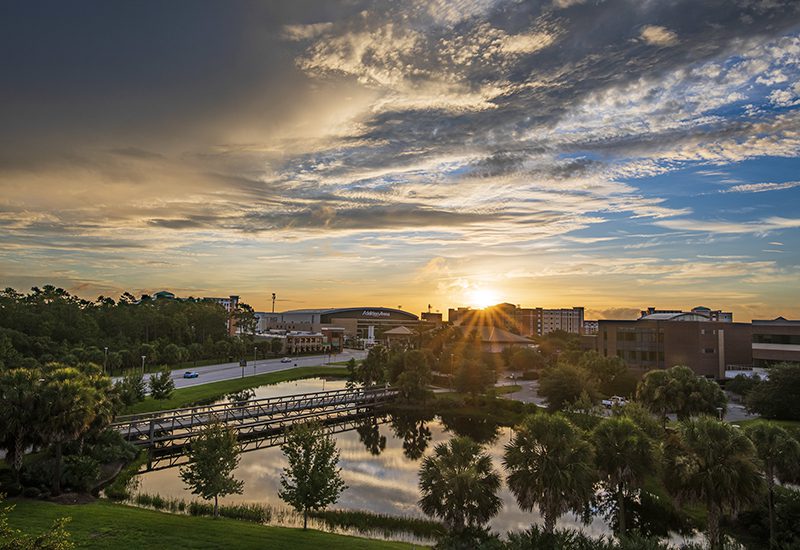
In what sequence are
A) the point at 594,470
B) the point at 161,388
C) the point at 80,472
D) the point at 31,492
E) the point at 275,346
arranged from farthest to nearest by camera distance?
the point at 275,346
the point at 161,388
the point at 80,472
the point at 31,492
the point at 594,470

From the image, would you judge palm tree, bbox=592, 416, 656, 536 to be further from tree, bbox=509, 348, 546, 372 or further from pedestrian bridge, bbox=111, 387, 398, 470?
tree, bbox=509, 348, 546, 372

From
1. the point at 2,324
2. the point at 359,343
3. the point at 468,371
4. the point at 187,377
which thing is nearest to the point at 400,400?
the point at 468,371

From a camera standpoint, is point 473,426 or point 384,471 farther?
point 473,426

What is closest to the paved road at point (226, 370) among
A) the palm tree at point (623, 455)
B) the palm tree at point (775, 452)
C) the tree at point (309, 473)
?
the tree at point (309, 473)

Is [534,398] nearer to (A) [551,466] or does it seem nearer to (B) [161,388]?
(B) [161,388]

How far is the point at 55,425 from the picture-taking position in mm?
28422

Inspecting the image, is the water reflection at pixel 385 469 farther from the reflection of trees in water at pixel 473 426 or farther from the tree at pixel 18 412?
the tree at pixel 18 412

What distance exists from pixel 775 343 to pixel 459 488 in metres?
89.6

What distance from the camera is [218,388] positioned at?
7506 cm

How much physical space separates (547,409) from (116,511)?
46357 millimetres

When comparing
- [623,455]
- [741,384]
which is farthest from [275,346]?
[623,455]

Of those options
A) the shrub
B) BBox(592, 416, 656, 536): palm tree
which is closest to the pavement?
BBox(592, 416, 656, 536): palm tree

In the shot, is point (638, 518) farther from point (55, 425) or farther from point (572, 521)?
point (55, 425)

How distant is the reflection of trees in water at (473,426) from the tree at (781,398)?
27752mm
